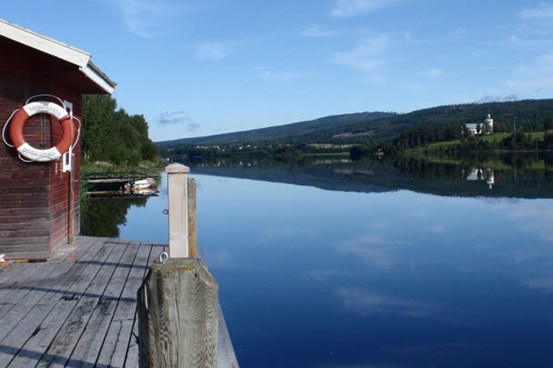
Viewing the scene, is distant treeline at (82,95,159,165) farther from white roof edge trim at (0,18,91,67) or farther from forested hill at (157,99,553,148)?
forested hill at (157,99,553,148)

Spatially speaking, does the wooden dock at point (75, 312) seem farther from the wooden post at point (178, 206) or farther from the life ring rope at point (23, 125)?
the life ring rope at point (23, 125)

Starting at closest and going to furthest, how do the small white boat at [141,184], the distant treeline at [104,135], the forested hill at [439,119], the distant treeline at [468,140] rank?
the small white boat at [141,184], the distant treeline at [104,135], the distant treeline at [468,140], the forested hill at [439,119]

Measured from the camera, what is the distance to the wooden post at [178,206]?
17.1ft

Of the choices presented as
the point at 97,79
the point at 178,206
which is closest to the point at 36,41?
the point at 97,79

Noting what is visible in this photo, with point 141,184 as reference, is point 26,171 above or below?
above

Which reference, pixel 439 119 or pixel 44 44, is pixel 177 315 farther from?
pixel 439 119

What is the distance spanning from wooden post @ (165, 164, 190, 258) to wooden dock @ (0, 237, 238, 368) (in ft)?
2.35

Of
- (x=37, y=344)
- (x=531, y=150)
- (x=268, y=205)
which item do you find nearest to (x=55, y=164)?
(x=37, y=344)

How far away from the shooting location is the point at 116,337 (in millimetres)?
4500

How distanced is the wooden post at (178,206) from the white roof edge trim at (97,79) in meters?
3.04

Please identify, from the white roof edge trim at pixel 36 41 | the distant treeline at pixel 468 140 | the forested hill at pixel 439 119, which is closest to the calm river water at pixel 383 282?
the white roof edge trim at pixel 36 41

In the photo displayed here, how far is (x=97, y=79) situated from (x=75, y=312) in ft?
14.0

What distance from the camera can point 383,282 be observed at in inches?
389

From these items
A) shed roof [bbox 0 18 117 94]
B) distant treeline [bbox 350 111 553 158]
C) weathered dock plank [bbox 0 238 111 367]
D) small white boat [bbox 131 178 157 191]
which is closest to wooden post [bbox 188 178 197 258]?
weathered dock plank [bbox 0 238 111 367]
